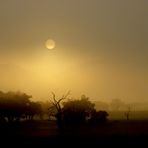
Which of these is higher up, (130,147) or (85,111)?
(85,111)

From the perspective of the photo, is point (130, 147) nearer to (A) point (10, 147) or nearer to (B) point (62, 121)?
(A) point (10, 147)

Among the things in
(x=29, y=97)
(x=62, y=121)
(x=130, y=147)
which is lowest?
(x=130, y=147)

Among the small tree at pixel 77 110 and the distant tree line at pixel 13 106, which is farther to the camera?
the distant tree line at pixel 13 106

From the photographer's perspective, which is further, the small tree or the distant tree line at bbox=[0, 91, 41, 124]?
the distant tree line at bbox=[0, 91, 41, 124]

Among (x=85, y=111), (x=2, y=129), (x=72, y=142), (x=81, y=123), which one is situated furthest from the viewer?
(x=85, y=111)

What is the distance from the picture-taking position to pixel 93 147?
179 feet

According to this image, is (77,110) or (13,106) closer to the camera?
(13,106)

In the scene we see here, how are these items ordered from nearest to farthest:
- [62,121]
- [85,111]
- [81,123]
→ [62,121] → [81,123] → [85,111]

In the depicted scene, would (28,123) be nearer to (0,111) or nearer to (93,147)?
(0,111)

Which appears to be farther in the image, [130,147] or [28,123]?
[28,123]

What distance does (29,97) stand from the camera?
112312 millimetres

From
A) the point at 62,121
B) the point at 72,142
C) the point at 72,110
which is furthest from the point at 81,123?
the point at 72,142

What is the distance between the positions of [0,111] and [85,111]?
861 inches

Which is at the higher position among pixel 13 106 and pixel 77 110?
pixel 13 106
